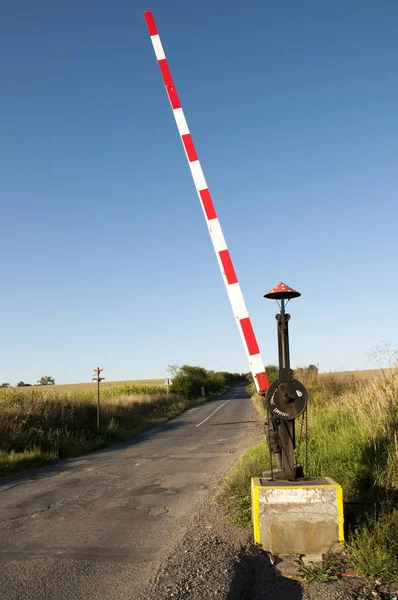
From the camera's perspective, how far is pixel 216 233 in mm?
6180

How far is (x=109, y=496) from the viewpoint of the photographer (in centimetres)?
802

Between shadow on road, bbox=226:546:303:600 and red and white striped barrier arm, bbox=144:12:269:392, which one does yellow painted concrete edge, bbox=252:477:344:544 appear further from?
red and white striped barrier arm, bbox=144:12:269:392

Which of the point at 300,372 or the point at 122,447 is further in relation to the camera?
the point at 300,372

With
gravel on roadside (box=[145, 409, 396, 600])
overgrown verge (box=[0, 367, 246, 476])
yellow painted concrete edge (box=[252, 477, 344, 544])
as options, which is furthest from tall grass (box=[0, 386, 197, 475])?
yellow painted concrete edge (box=[252, 477, 344, 544])

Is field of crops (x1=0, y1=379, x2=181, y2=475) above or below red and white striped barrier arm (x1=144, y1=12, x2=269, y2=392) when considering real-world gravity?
below

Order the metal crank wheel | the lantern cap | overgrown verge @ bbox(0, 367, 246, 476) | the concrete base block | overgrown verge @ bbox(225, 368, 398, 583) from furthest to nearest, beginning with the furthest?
overgrown verge @ bbox(0, 367, 246, 476)
the lantern cap
the metal crank wheel
the concrete base block
overgrown verge @ bbox(225, 368, 398, 583)

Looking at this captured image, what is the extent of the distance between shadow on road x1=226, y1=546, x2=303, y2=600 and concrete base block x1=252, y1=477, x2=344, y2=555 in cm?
22

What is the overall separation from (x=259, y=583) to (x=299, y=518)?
782 mm

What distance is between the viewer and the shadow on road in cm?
391

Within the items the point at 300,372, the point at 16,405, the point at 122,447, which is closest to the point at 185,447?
the point at 122,447

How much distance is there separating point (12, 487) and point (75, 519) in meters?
3.07

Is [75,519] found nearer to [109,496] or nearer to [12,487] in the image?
[109,496]

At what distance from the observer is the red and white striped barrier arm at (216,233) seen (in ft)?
19.0

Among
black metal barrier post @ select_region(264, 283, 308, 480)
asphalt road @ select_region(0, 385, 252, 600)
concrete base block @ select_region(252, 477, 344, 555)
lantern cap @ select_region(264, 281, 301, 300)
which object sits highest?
lantern cap @ select_region(264, 281, 301, 300)
